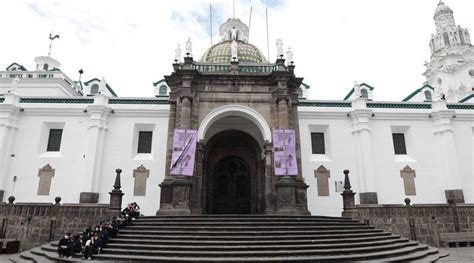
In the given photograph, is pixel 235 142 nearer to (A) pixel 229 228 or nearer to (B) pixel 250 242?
(A) pixel 229 228

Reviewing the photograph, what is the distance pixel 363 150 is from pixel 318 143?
8.98ft

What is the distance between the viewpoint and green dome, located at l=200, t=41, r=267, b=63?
23.5 meters

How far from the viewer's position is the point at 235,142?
2030 cm

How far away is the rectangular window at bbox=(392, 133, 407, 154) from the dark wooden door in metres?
9.77

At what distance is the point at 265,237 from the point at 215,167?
9.37 meters

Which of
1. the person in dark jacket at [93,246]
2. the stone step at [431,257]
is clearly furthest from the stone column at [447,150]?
the person in dark jacket at [93,246]

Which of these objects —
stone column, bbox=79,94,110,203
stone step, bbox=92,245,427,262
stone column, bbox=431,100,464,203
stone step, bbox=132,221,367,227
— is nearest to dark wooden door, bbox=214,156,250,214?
stone step, bbox=132,221,367,227

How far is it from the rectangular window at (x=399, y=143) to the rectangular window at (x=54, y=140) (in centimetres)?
2139

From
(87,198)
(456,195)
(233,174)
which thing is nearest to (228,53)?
(233,174)

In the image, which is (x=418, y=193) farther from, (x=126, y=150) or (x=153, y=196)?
(x=126, y=150)

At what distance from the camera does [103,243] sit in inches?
416

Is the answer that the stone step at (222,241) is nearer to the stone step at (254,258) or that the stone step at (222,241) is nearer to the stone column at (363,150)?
the stone step at (254,258)

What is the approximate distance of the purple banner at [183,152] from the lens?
1512 centimetres

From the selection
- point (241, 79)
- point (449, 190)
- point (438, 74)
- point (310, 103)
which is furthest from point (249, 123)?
point (438, 74)
